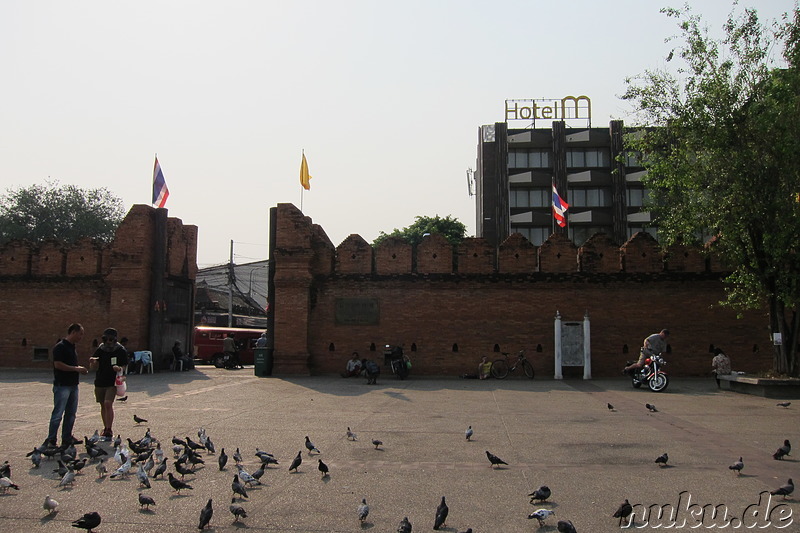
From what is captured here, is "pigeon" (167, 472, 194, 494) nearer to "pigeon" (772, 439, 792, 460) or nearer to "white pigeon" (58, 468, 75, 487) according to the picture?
"white pigeon" (58, 468, 75, 487)

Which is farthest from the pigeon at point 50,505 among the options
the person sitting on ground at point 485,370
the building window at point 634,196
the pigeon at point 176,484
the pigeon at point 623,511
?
the building window at point 634,196

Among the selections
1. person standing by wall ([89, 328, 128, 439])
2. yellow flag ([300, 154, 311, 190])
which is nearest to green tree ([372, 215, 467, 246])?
yellow flag ([300, 154, 311, 190])

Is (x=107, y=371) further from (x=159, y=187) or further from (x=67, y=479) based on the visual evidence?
(x=159, y=187)

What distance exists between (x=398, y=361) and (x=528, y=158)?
→ 43.8m

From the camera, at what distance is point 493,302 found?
20656 millimetres

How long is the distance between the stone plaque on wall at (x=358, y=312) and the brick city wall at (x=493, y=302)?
0.15 feet

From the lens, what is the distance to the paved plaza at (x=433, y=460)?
18.4 feet

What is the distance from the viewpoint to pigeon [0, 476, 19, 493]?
6145 mm

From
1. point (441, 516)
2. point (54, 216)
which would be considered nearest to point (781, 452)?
point (441, 516)

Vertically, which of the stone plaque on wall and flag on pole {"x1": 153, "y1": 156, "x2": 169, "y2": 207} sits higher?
flag on pole {"x1": 153, "y1": 156, "x2": 169, "y2": 207}

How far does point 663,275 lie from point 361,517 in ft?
56.4

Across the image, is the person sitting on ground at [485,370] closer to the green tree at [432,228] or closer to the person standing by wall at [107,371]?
the person standing by wall at [107,371]

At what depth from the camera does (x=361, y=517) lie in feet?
17.6

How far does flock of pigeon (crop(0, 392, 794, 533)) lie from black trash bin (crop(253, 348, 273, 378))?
38.3ft
